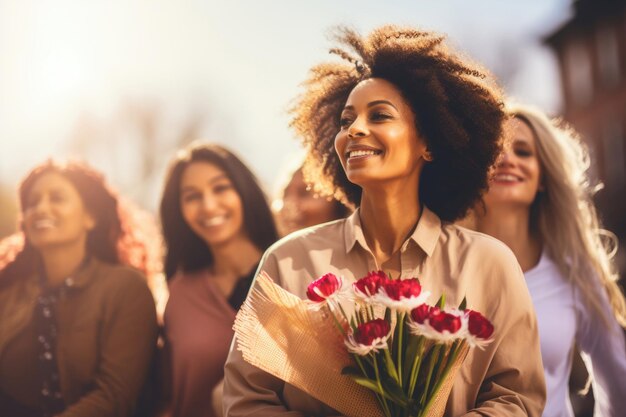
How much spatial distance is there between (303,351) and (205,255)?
1.92 m

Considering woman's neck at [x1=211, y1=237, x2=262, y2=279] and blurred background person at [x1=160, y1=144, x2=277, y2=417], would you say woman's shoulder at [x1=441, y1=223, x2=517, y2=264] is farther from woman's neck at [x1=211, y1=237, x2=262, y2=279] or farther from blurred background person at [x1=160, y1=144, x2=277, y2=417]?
woman's neck at [x1=211, y1=237, x2=262, y2=279]

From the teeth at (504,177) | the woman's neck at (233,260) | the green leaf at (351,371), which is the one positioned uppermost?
the teeth at (504,177)

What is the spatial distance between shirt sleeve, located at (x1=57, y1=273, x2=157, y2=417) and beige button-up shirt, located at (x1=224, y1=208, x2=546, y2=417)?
1.19 m

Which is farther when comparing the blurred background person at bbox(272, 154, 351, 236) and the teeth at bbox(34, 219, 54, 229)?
the blurred background person at bbox(272, 154, 351, 236)

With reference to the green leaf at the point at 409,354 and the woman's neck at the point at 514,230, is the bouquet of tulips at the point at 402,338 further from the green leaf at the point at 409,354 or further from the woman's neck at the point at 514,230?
the woman's neck at the point at 514,230

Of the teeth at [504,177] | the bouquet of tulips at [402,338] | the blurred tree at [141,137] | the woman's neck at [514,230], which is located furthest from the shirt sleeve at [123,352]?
the blurred tree at [141,137]

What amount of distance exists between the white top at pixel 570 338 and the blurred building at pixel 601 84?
71.8 ft

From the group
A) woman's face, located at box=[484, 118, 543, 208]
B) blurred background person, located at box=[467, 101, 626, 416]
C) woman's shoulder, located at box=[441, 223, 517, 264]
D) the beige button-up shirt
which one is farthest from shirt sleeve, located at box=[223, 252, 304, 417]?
woman's face, located at box=[484, 118, 543, 208]

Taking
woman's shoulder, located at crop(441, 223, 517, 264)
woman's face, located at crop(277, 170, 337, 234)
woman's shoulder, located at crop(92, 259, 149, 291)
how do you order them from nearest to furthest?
1. woman's shoulder, located at crop(441, 223, 517, 264)
2. woman's shoulder, located at crop(92, 259, 149, 291)
3. woman's face, located at crop(277, 170, 337, 234)

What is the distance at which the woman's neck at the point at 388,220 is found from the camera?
9.23ft

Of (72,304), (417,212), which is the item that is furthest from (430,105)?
(72,304)

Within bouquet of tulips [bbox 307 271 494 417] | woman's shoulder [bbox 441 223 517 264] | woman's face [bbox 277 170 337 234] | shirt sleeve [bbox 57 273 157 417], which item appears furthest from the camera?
woman's face [bbox 277 170 337 234]

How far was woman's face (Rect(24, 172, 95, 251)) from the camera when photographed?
402cm

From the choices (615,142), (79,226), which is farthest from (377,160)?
(615,142)
